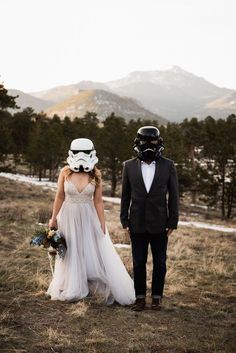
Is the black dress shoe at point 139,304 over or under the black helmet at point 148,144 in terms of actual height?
under

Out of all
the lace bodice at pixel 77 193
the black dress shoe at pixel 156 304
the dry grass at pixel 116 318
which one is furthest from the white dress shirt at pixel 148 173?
the dry grass at pixel 116 318

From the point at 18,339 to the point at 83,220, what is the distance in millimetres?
1906

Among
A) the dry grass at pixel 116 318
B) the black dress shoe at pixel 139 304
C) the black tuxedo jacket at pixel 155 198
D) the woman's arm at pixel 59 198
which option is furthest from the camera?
the woman's arm at pixel 59 198

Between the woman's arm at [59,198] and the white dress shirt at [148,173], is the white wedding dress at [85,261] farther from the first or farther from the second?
the white dress shirt at [148,173]

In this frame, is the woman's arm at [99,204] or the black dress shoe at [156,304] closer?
the black dress shoe at [156,304]

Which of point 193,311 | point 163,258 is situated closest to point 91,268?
Result: point 163,258

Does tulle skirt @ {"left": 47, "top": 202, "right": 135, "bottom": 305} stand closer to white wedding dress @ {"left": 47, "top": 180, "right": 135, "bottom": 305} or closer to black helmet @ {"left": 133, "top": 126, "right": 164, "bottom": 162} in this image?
white wedding dress @ {"left": 47, "top": 180, "right": 135, "bottom": 305}

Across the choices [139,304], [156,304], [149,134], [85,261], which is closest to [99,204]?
[85,261]

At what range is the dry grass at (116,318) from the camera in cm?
438

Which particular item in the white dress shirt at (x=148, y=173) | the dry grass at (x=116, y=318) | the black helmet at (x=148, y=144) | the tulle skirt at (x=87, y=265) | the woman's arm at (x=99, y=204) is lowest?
the dry grass at (x=116, y=318)

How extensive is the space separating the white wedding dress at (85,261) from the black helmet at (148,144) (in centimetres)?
90

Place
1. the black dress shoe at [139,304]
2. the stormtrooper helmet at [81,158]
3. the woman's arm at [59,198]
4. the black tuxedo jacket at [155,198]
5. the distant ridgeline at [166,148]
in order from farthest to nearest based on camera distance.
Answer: the distant ridgeline at [166,148], the woman's arm at [59,198], the stormtrooper helmet at [81,158], the black dress shoe at [139,304], the black tuxedo jacket at [155,198]

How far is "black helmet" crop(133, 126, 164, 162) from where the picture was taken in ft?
17.4

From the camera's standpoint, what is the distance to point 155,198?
17.8 ft
